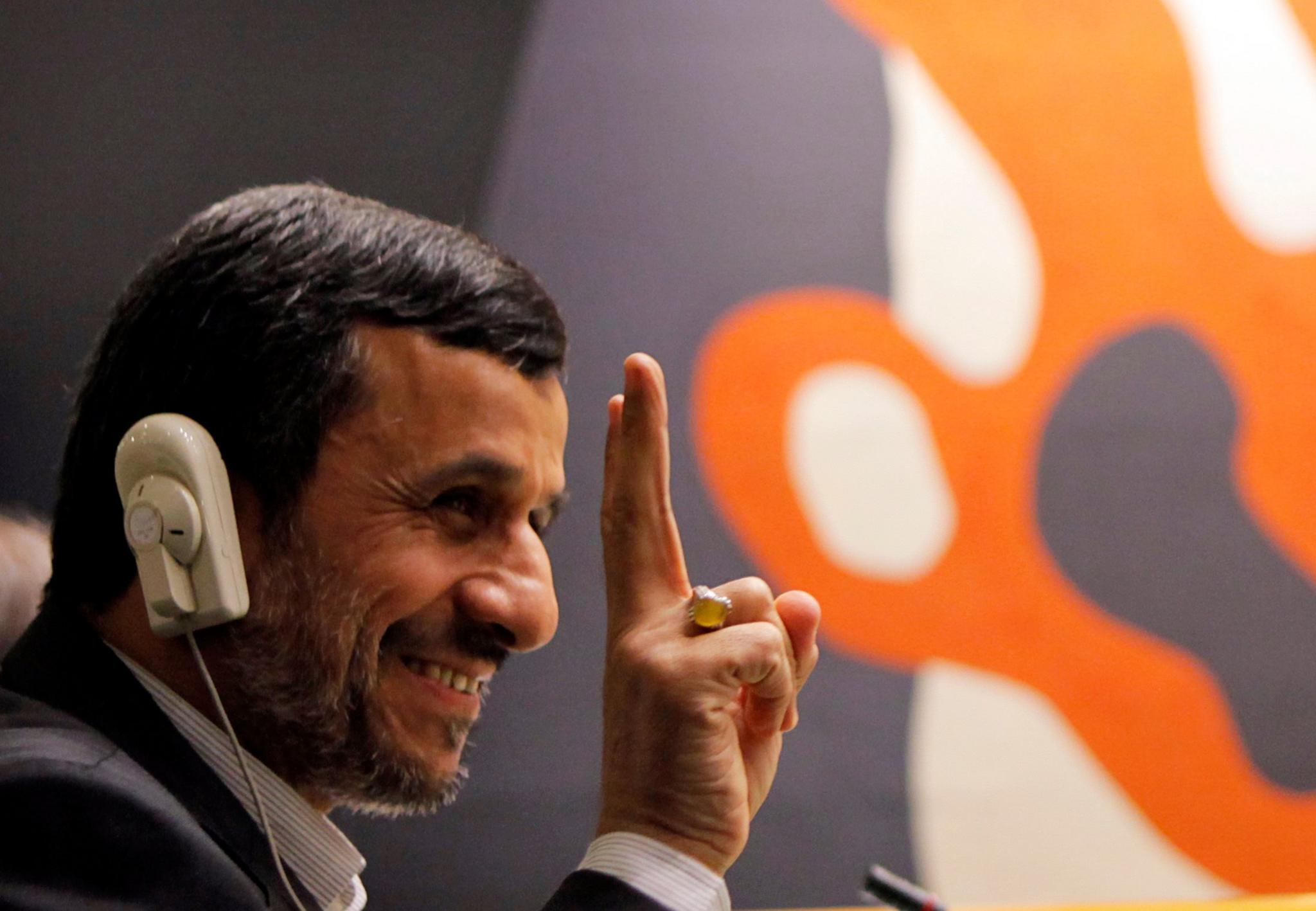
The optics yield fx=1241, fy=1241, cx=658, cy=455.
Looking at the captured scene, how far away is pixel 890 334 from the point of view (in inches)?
74.7

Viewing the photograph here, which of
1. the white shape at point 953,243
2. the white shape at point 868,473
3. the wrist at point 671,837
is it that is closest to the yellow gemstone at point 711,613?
the wrist at point 671,837

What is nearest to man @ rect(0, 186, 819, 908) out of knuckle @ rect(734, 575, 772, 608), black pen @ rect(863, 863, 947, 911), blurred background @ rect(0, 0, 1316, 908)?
knuckle @ rect(734, 575, 772, 608)

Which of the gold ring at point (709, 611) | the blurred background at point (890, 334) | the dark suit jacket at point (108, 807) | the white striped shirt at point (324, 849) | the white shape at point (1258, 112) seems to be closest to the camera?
the dark suit jacket at point (108, 807)

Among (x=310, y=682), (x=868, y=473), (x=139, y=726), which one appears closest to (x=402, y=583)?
(x=310, y=682)

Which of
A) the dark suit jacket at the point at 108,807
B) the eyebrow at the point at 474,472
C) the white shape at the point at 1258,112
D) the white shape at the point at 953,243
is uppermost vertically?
the white shape at the point at 1258,112

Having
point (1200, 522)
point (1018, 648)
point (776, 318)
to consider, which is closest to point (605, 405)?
point (776, 318)

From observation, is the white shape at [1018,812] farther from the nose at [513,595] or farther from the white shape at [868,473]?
the nose at [513,595]

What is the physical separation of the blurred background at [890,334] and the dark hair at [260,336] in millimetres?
614

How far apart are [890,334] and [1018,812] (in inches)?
28.8

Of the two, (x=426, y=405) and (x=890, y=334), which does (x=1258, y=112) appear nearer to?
(x=890, y=334)

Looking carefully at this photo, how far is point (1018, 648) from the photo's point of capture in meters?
1.87

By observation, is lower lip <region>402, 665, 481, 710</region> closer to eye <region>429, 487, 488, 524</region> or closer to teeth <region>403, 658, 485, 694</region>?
teeth <region>403, 658, 485, 694</region>

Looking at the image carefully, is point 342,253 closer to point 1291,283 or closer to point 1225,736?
point 1225,736

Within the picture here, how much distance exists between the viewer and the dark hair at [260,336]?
990 mm
